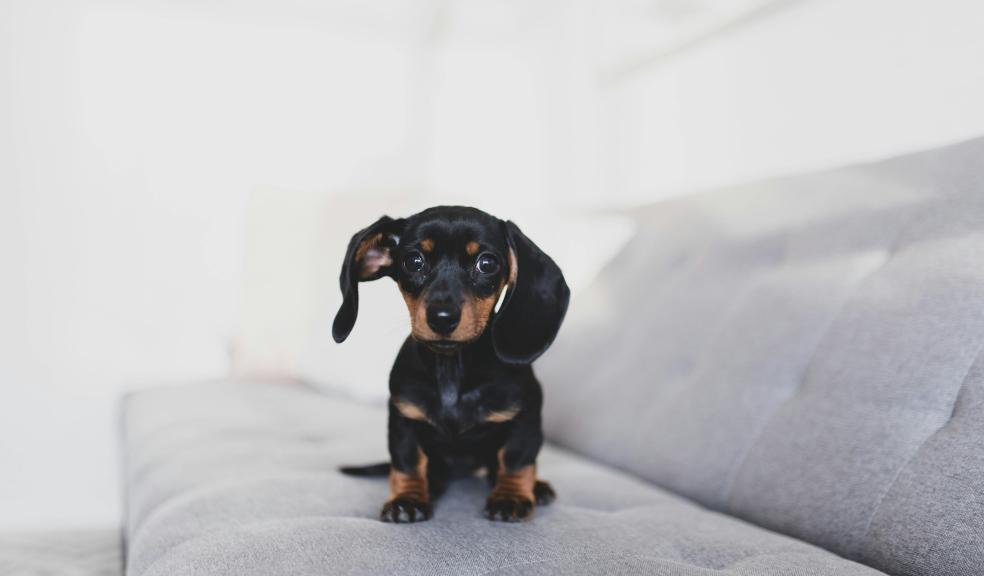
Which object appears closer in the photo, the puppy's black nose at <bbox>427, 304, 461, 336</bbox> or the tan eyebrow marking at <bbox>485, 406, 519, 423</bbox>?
the puppy's black nose at <bbox>427, 304, 461, 336</bbox>

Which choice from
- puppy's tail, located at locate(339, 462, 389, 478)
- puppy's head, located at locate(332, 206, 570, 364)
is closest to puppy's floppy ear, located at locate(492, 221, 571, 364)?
puppy's head, located at locate(332, 206, 570, 364)

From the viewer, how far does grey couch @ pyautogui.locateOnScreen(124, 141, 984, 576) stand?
0.86 m

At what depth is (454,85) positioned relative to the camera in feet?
10.4

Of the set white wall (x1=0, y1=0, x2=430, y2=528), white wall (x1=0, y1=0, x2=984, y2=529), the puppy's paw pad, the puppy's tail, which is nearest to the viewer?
the puppy's paw pad

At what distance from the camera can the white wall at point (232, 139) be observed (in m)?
2.46

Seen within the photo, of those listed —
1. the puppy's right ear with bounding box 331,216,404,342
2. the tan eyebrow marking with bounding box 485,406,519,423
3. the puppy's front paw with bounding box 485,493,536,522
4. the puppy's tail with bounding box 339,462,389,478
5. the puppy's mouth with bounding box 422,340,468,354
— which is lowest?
the puppy's tail with bounding box 339,462,389,478

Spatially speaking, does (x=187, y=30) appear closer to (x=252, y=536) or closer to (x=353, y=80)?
(x=353, y=80)

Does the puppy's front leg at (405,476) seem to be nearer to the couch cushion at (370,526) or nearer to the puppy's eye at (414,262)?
the couch cushion at (370,526)

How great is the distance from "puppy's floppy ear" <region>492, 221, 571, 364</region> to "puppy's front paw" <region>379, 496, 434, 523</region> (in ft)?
0.83

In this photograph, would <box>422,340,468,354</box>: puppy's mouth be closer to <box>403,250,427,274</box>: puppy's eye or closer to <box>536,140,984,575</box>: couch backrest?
<box>403,250,427,274</box>: puppy's eye

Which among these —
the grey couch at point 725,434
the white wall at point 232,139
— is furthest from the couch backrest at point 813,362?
the white wall at point 232,139

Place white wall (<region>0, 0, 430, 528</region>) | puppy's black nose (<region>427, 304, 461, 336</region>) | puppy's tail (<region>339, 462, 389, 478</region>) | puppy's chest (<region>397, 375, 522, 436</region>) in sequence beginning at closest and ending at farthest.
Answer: puppy's black nose (<region>427, 304, 461, 336</region>) → puppy's chest (<region>397, 375, 522, 436</region>) → puppy's tail (<region>339, 462, 389, 478</region>) → white wall (<region>0, 0, 430, 528</region>)

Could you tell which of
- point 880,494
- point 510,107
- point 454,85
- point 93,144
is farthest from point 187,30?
Answer: point 880,494

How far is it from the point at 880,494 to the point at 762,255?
610mm
